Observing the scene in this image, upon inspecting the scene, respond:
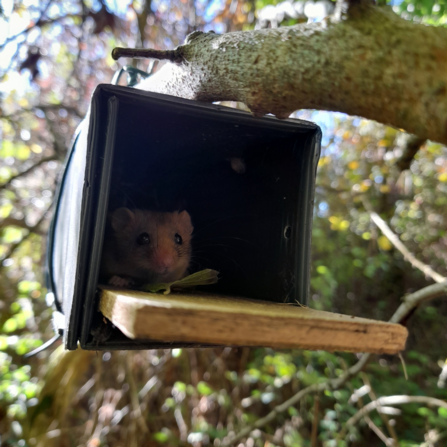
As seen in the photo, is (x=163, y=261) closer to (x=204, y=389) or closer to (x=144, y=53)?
(x=144, y=53)

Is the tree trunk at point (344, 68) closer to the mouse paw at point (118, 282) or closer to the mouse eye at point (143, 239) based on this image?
the mouse paw at point (118, 282)

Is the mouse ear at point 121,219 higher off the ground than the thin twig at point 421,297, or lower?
higher

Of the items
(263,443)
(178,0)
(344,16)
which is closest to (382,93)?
(344,16)

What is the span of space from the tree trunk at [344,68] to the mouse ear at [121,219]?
126 centimetres

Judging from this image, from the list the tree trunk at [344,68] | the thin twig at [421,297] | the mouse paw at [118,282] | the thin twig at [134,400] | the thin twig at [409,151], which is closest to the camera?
the tree trunk at [344,68]

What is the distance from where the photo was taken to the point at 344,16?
3.41 ft

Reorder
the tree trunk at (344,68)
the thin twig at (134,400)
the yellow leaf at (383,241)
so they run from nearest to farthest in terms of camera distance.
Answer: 1. the tree trunk at (344,68)
2. the thin twig at (134,400)
3. the yellow leaf at (383,241)

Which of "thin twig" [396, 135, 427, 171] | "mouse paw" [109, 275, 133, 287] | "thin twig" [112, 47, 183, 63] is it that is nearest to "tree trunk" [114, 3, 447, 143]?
"thin twig" [112, 47, 183, 63]

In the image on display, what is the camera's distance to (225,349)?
529 cm

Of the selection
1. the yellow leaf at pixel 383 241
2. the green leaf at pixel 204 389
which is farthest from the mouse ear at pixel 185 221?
the yellow leaf at pixel 383 241

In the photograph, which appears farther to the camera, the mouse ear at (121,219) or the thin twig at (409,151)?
the mouse ear at (121,219)

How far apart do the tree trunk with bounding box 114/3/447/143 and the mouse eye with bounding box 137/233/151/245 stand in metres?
1.28

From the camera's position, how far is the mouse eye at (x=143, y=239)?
2475mm

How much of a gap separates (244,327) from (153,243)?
1.57 m
